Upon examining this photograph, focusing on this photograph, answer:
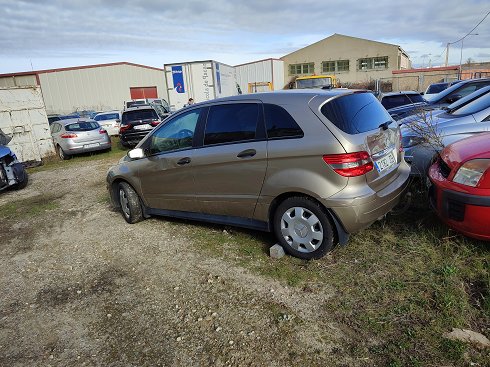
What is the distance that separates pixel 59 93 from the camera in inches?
1329

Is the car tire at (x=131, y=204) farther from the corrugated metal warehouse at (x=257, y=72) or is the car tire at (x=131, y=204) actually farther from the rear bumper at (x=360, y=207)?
the corrugated metal warehouse at (x=257, y=72)

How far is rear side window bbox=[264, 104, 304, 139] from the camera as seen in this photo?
3.56m

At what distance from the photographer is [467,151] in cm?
346

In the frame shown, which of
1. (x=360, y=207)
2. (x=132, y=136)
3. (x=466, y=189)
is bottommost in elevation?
(x=132, y=136)

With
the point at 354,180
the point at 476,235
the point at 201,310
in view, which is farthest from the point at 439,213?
the point at 201,310

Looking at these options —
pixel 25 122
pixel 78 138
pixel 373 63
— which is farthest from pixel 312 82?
pixel 373 63

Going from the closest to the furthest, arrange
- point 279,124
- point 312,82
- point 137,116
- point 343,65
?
point 279,124 → point 137,116 → point 312,82 → point 343,65

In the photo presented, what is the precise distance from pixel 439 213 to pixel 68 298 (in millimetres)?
3626

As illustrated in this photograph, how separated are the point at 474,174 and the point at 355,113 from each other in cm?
117

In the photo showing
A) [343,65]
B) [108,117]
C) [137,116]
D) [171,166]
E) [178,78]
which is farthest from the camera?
[343,65]

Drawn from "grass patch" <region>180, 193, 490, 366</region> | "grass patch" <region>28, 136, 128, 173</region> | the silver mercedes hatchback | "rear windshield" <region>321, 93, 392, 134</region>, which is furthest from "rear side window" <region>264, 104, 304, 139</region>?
"grass patch" <region>28, 136, 128, 173</region>

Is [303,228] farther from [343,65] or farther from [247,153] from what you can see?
[343,65]

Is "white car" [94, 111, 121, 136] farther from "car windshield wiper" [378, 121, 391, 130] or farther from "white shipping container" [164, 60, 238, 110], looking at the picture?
"car windshield wiper" [378, 121, 391, 130]

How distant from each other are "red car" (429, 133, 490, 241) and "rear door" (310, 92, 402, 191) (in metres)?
0.49
